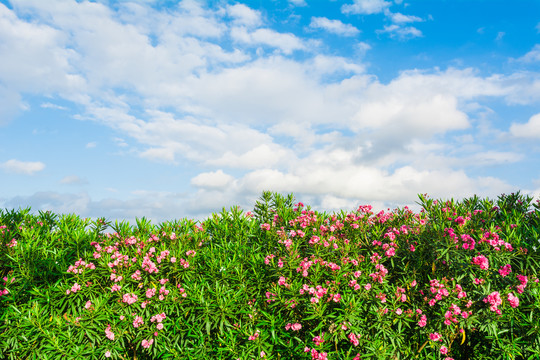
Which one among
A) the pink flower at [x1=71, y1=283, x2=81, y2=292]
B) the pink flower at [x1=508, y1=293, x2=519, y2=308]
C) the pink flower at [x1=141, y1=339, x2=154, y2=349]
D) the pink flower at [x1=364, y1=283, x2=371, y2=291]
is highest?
the pink flower at [x1=364, y1=283, x2=371, y2=291]

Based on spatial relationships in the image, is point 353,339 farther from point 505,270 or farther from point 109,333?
point 109,333

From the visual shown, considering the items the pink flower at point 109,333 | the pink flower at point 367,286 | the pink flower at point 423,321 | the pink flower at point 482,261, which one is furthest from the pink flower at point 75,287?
the pink flower at point 482,261

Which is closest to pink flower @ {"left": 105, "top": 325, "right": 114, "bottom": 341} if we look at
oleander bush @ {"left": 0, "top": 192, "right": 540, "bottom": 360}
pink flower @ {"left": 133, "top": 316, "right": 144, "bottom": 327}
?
oleander bush @ {"left": 0, "top": 192, "right": 540, "bottom": 360}

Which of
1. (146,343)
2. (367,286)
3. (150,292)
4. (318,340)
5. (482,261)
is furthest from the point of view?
(150,292)

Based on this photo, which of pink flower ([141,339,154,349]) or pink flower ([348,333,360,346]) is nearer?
pink flower ([348,333,360,346])

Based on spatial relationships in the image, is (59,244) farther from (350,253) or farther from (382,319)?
(382,319)

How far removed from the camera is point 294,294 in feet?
20.1

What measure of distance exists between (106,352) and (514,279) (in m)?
6.53

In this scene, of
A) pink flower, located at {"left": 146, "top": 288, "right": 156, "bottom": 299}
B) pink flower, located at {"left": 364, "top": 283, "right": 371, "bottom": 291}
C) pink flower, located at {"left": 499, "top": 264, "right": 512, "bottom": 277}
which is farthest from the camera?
pink flower, located at {"left": 146, "top": 288, "right": 156, "bottom": 299}

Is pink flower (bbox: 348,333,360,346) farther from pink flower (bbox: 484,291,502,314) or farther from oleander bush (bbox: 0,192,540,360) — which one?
pink flower (bbox: 484,291,502,314)

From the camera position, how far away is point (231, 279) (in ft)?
21.9

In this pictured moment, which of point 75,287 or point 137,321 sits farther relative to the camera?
point 75,287

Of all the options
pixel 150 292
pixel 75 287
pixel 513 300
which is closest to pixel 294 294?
pixel 150 292

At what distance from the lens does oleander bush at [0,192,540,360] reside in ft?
19.6
